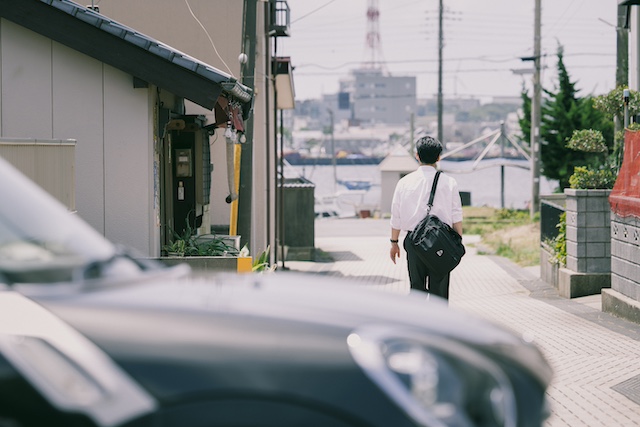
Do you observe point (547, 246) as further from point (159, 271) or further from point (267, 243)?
point (159, 271)

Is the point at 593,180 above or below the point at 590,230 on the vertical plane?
above

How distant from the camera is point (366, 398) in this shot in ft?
7.59

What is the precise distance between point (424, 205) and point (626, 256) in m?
4.52

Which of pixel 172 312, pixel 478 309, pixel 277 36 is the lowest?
pixel 478 309

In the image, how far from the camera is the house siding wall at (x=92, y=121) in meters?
10.5

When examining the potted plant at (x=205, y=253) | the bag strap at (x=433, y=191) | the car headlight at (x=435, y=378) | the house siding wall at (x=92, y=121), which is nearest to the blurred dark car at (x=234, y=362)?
the car headlight at (x=435, y=378)

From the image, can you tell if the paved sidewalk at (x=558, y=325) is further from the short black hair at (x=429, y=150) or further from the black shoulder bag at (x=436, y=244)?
the short black hair at (x=429, y=150)

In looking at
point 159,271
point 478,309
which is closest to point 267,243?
point 478,309

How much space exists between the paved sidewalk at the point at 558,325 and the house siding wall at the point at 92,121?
3.81m

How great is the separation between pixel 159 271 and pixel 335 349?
0.87 metres

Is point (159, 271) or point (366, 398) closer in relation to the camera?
point (366, 398)

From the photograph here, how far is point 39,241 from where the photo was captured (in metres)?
2.86

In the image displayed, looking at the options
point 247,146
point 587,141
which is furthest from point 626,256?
point 247,146

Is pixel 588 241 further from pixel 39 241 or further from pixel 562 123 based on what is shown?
pixel 562 123
